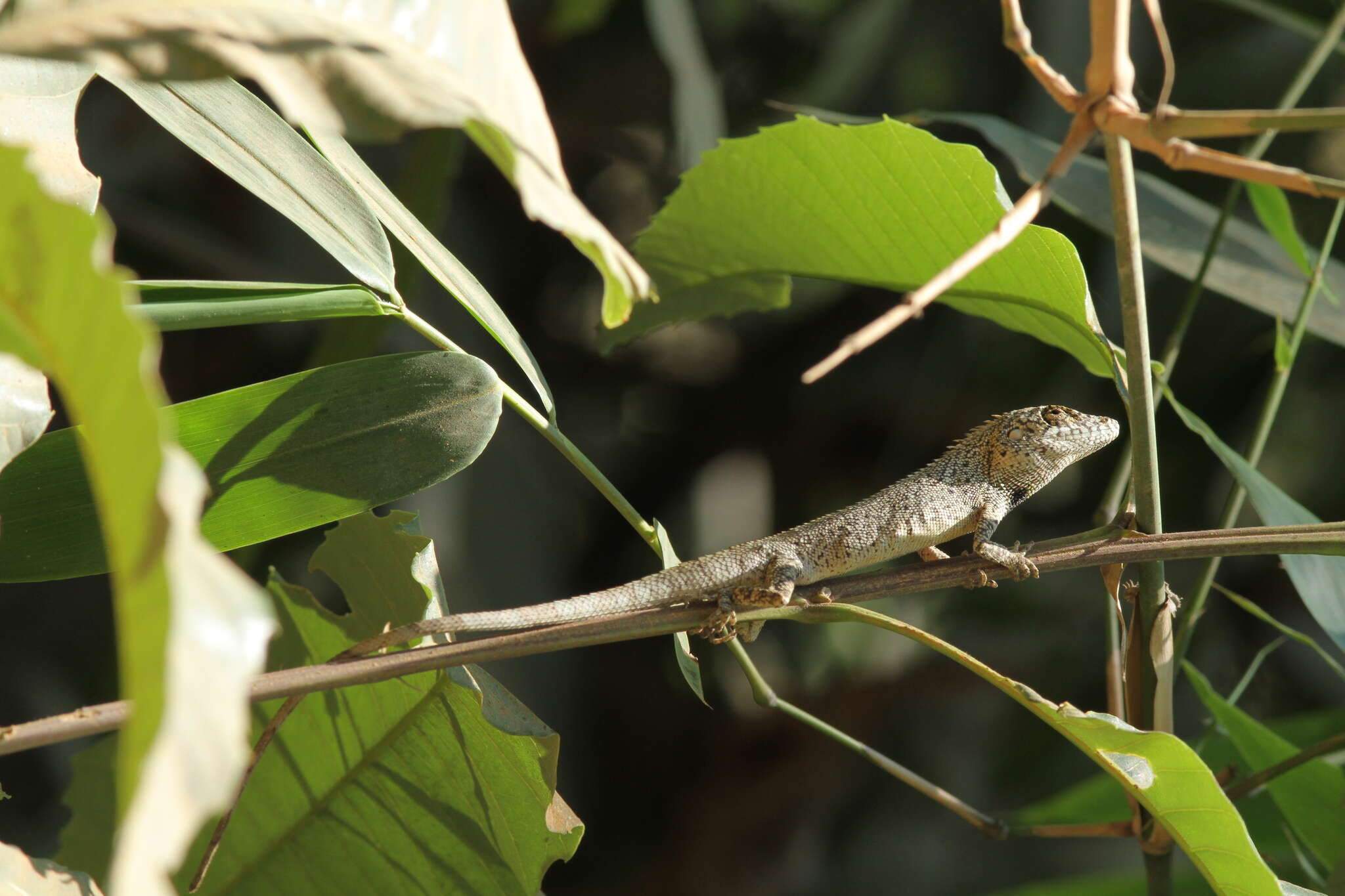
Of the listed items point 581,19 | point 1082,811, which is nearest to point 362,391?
point 1082,811

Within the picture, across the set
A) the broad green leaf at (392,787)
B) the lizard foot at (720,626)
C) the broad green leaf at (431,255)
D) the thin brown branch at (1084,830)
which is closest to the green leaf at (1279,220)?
the thin brown branch at (1084,830)

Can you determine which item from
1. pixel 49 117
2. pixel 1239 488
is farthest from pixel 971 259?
pixel 1239 488

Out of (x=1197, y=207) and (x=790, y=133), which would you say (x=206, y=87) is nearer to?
(x=790, y=133)

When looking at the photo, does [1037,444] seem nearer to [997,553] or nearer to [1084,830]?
[997,553]

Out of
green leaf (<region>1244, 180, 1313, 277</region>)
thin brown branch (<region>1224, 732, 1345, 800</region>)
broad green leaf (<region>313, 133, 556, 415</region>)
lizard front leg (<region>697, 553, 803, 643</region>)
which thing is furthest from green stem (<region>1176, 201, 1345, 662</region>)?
broad green leaf (<region>313, 133, 556, 415</region>)

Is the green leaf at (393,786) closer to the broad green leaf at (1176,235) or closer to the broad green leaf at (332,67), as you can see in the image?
the broad green leaf at (332,67)
